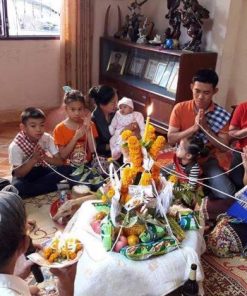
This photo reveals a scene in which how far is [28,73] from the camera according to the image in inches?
149

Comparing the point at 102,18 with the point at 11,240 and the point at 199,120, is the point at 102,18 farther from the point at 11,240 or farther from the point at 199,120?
the point at 11,240

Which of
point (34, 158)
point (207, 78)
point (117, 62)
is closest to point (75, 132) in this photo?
point (34, 158)

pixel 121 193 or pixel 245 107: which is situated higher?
pixel 245 107

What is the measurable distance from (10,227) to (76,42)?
10.7ft

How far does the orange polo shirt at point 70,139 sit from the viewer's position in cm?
223

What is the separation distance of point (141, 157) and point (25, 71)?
276cm

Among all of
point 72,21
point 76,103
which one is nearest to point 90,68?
point 72,21

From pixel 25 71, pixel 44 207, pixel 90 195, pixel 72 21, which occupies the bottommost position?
pixel 44 207

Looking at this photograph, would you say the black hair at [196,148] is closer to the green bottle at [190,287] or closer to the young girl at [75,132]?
the young girl at [75,132]

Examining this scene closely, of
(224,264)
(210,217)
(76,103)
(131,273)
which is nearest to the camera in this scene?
(131,273)

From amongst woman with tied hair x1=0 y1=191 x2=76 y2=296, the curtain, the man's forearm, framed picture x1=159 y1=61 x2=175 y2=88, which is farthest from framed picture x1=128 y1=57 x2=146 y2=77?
woman with tied hair x1=0 y1=191 x2=76 y2=296

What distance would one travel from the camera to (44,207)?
2139 mm

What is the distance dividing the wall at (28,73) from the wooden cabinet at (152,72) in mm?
592

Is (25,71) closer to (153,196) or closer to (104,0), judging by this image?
(104,0)
